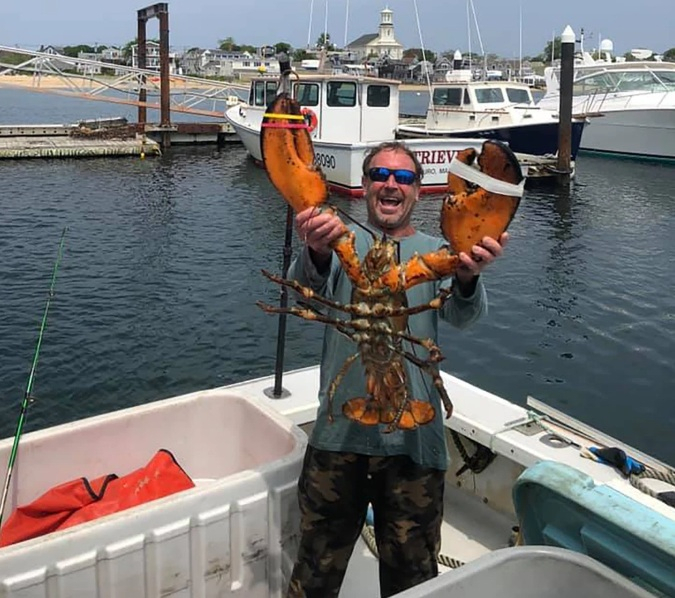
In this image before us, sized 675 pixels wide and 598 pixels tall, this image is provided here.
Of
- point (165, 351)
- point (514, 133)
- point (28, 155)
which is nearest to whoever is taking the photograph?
point (165, 351)

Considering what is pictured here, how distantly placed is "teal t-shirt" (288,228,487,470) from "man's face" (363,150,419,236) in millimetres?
74

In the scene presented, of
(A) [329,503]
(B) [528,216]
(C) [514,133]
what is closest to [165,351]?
(A) [329,503]

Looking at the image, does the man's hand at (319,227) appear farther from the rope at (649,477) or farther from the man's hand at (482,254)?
the rope at (649,477)

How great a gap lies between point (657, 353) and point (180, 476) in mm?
8503

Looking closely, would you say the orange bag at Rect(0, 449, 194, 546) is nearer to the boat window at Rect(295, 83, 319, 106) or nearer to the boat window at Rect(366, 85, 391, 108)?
the boat window at Rect(295, 83, 319, 106)

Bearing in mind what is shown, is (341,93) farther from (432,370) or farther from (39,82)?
(432,370)

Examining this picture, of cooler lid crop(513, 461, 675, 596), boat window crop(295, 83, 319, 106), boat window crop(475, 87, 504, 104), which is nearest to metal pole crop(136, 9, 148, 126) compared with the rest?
boat window crop(295, 83, 319, 106)

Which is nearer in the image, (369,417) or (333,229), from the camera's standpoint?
(333,229)

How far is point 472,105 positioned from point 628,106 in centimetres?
976

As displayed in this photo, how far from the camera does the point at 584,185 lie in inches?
979

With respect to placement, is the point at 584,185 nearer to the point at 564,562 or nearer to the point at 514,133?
the point at 514,133

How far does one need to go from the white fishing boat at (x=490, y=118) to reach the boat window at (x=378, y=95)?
1.66m

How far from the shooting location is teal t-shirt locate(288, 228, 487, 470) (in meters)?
2.89

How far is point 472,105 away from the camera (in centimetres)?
2555
